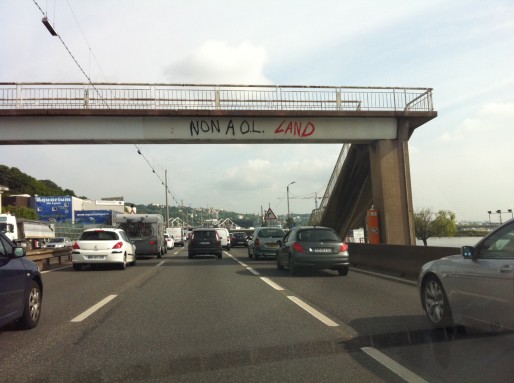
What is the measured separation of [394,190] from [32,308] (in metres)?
16.6

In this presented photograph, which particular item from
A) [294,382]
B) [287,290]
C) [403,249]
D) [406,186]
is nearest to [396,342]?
[294,382]

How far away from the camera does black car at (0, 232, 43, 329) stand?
20.6 feet

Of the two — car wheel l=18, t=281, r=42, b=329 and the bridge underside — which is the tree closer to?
the bridge underside

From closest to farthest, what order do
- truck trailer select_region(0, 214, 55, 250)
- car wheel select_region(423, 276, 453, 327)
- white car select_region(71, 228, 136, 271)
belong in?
1. car wheel select_region(423, 276, 453, 327)
2. white car select_region(71, 228, 136, 271)
3. truck trailer select_region(0, 214, 55, 250)

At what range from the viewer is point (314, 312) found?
8.36 meters

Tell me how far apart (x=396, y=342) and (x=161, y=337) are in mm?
3012

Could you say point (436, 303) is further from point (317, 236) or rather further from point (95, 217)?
point (95, 217)

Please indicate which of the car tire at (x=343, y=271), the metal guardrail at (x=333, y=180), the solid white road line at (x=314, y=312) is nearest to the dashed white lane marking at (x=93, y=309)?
the solid white road line at (x=314, y=312)

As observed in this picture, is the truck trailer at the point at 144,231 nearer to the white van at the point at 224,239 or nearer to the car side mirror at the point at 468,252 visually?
the white van at the point at 224,239

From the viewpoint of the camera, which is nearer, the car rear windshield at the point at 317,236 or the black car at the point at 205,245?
the car rear windshield at the point at 317,236

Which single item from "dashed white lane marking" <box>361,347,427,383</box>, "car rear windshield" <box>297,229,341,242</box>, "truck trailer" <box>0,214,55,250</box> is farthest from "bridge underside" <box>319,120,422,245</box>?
"truck trailer" <box>0,214,55,250</box>

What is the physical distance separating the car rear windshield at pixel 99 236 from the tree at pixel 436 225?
118 ft

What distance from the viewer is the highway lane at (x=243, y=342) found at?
4.93m

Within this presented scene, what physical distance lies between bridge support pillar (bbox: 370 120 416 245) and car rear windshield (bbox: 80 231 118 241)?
432 inches
